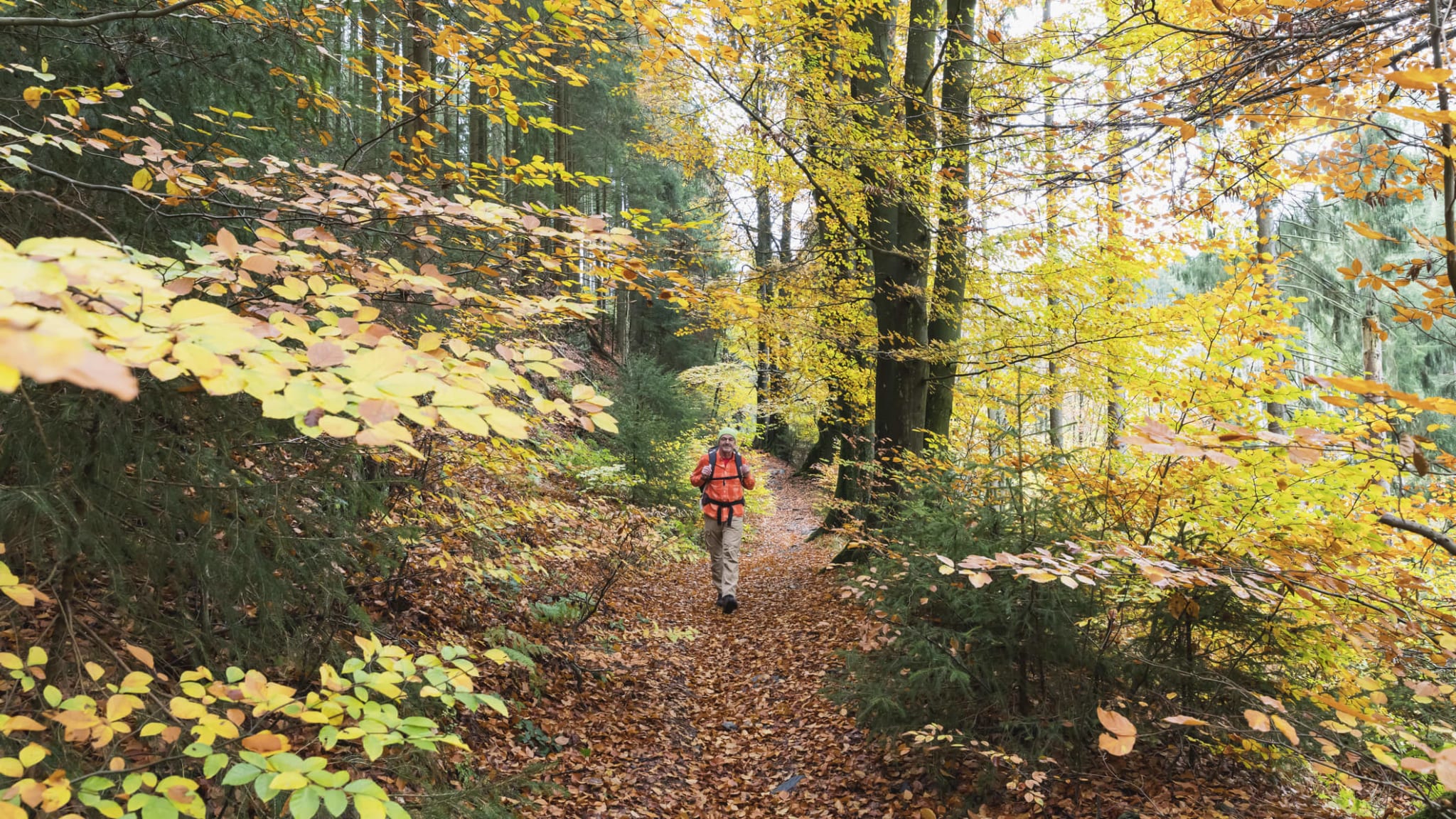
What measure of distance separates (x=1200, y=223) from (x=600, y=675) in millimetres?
8876

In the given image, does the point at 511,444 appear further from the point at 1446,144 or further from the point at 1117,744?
the point at 1446,144

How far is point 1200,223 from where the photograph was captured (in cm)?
840

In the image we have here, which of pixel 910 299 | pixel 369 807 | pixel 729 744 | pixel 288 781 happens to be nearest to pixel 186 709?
pixel 288 781

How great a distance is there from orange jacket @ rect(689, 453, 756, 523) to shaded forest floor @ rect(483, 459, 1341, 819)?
1.22m

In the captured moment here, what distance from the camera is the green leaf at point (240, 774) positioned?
1.48 meters

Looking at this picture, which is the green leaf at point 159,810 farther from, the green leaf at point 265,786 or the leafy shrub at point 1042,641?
the leafy shrub at point 1042,641

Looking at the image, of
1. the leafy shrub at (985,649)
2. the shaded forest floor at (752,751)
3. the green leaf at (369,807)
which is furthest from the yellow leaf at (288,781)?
the leafy shrub at (985,649)

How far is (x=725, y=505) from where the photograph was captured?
24.8 ft

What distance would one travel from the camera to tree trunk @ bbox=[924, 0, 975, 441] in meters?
6.34

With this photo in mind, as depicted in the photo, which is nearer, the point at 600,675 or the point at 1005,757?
the point at 1005,757

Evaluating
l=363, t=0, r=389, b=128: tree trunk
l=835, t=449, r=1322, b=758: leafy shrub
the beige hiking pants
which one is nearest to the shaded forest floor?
l=835, t=449, r=1322, b=758: leafy shrub

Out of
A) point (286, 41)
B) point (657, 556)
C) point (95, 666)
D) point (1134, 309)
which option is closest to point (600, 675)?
point (657, 556)

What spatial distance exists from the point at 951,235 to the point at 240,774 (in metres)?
7.21

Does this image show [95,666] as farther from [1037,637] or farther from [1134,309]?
[1134,309]
